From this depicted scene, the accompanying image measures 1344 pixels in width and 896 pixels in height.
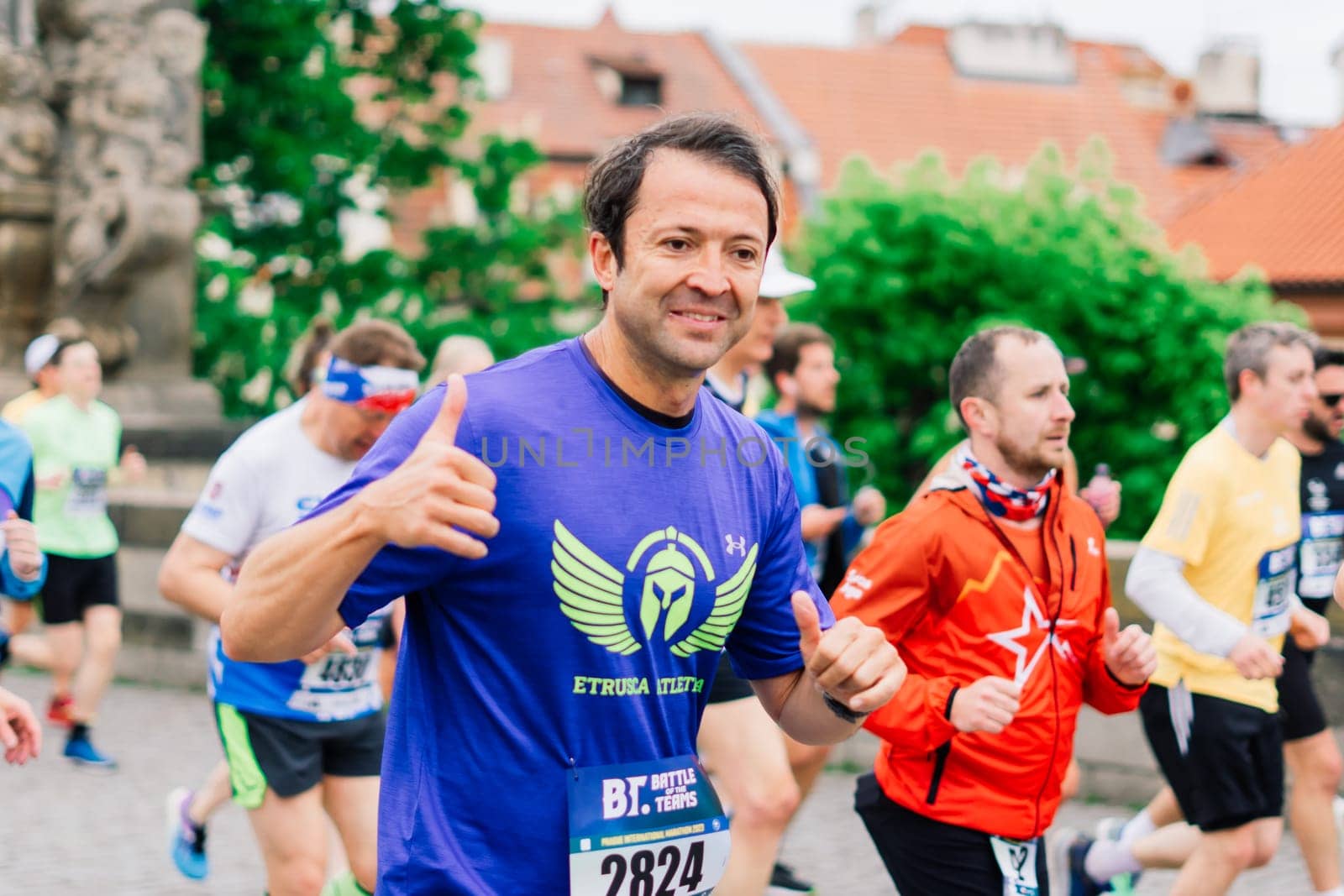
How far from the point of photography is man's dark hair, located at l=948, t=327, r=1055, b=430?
4.55 meters

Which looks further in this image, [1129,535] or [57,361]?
[1129,535]

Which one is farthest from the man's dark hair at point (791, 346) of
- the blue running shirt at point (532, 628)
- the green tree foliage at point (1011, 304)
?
the green tree foliage at point (1011, 304)

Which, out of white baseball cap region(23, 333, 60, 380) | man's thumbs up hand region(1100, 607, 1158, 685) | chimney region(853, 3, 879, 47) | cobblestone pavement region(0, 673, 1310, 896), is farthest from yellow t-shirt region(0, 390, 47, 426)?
chimney region(853, 3, 879, 47)

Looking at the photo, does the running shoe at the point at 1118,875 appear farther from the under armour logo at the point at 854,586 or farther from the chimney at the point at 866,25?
the chimney at the point at 866,25

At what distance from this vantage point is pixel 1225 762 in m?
5.62

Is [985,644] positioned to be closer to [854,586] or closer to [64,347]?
[854,586]

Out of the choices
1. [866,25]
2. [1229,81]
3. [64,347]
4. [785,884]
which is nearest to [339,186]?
[64,347]

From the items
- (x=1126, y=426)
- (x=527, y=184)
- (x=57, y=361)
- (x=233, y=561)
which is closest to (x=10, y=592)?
(x=233, y=561)

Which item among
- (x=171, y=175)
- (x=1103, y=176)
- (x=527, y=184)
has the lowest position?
(x=171, y=175)

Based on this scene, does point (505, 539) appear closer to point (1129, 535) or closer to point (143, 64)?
point (143, 64)

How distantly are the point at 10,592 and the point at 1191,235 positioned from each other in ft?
142

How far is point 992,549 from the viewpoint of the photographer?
4.28 meters

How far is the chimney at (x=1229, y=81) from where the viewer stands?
65.4 meters

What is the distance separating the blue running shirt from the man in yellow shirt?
3007mm
